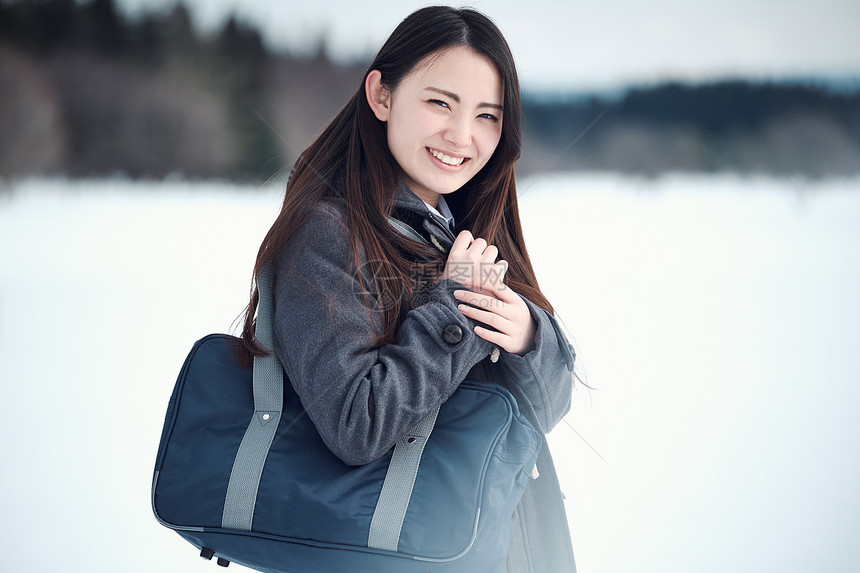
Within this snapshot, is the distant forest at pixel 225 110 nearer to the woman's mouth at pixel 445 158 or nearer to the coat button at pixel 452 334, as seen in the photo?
the woman's mouth at pixel 445 158

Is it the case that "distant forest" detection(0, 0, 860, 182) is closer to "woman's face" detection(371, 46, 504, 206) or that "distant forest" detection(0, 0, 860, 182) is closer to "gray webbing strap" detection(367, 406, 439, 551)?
"woman's face" detection(371, 46, 504, 206)

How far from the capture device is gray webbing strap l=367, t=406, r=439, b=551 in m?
0.80

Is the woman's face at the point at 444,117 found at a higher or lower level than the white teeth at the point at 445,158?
higher

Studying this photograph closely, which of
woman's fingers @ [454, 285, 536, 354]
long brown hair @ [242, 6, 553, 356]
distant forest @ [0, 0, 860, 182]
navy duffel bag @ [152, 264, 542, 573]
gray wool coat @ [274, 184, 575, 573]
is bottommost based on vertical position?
navy duffel bag @ [152, 264, 542, 573]

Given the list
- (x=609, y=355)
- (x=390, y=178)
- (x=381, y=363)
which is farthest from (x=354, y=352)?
(x=609, y=355)

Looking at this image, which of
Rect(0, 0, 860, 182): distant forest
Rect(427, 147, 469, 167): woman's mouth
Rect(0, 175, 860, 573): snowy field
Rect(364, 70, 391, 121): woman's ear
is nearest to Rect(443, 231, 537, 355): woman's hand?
Rect(427, 147, 469, 167): woman's mouth

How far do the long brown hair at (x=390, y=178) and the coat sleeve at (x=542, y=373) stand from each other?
5.1 inches

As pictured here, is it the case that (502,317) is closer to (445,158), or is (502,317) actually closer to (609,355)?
(445,158)

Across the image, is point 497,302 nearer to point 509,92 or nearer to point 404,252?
point 404,252

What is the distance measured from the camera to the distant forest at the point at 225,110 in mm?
5129

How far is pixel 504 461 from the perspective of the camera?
0.82 metres

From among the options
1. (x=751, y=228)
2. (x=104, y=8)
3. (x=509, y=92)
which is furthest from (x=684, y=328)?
(x=104, y=8)

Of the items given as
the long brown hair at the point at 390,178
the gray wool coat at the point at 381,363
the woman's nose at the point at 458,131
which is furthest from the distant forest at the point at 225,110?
the gray wool coat at the point at 381,363

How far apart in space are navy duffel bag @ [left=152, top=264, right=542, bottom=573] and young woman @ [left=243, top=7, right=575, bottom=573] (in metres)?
0.04
